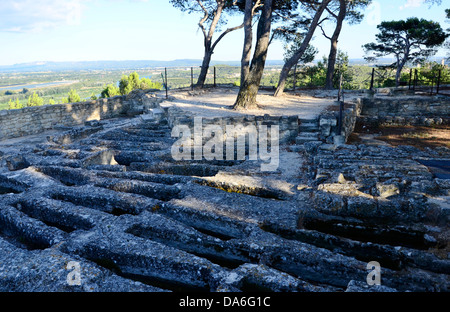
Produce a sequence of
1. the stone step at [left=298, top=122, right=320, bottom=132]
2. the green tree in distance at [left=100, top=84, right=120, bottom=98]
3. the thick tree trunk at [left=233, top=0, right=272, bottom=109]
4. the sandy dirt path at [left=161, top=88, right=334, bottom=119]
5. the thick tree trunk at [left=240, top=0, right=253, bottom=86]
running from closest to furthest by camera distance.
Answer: the stone step at [left=298, top=122, right=320, bottom=132]
the sandy dirt path at [left=161, top=88, right=334, bottom=119]
the thick tree trunk at [left=233, top=0, right=272, bottom=109]
the thick tree trunk at [left=240, top=0, right=253, bottom=86]
the green tree in distance at [left=100, top=84, right=120, bottom=98]

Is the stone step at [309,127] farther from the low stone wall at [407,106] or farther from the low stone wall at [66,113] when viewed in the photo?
the low stone wall at [66,113]

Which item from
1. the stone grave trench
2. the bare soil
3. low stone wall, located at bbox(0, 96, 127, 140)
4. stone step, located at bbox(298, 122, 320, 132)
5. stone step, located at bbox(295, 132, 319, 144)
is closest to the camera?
the stone grave trench

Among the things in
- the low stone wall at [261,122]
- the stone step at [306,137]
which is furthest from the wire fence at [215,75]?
the stone step at [306,137]

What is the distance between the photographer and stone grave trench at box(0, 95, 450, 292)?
3281 mm

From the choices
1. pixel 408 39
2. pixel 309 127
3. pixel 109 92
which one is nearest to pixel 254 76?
pixel 309 127

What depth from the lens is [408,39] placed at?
23344 millimetres

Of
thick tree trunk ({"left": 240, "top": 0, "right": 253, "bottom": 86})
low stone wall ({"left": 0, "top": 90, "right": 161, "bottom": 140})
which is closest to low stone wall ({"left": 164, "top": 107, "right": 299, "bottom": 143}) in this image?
thick tree trunk ({"left": 240, "top": 0, "right": 253, "bottom": 86})

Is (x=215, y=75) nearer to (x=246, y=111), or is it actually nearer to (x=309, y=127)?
(x=246, y=111)

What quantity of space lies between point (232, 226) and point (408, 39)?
25.2m

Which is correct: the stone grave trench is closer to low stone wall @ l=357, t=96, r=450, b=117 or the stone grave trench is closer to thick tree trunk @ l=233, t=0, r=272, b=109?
thick tree trunk @ l=233, t=0, r=272, b=109

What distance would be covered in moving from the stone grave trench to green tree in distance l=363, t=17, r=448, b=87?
743 inches

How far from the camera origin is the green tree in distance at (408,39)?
2171 centimetres

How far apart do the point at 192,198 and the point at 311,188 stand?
2096 millimetres
